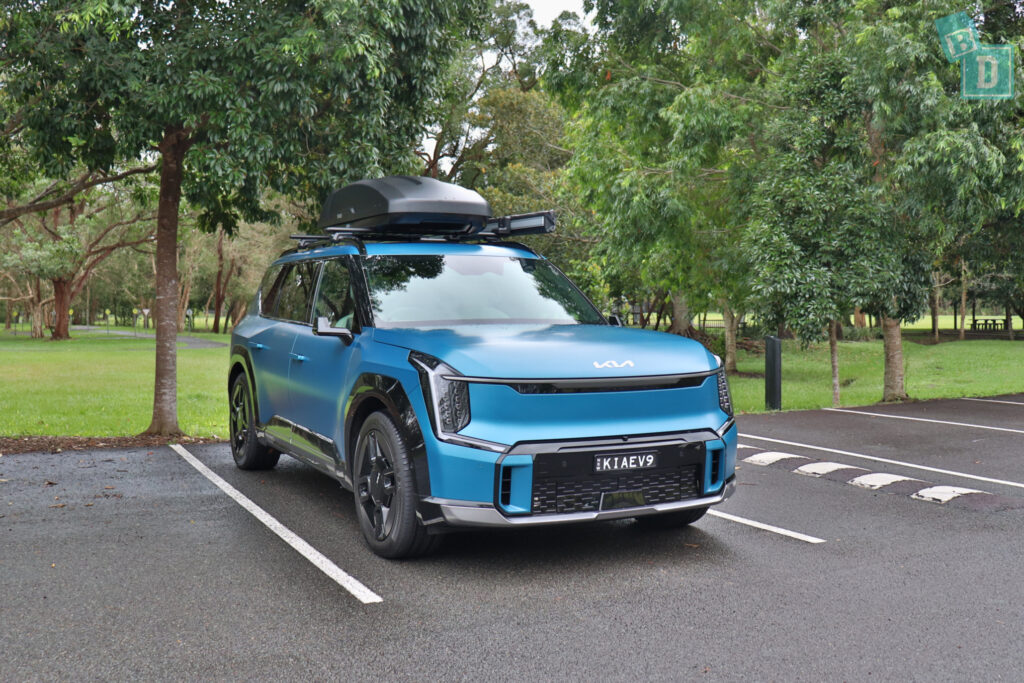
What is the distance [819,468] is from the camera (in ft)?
27.0

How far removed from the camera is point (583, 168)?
58.6ft

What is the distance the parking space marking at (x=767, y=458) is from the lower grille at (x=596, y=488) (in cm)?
380

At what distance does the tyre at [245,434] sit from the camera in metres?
7.91

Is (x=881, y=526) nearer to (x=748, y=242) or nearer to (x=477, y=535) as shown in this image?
(x=477, y=535)

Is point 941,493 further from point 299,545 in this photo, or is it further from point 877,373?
point 877,373

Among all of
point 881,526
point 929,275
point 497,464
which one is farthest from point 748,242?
point 497,464

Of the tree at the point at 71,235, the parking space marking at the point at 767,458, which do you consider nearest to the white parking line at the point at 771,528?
the parking space marking at the point at 767,458

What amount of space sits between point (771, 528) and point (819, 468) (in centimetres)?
239

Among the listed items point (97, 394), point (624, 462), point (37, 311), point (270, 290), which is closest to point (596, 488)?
point (624, 462)

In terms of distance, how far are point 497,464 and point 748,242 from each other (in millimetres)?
10151

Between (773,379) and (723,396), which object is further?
(773,379)

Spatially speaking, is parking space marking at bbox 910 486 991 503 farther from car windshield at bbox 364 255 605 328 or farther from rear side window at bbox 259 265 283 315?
rear side window at bbox 259 265 283 315

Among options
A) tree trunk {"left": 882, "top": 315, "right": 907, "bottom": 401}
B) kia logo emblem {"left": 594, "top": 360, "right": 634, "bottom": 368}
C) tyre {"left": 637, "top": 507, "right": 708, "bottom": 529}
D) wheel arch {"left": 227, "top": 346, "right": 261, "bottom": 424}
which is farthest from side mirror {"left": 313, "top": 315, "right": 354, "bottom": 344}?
tree trunk {"left": 882, "top": 315, "right": 907, "bottom": 401}

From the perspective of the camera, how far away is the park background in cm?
901
